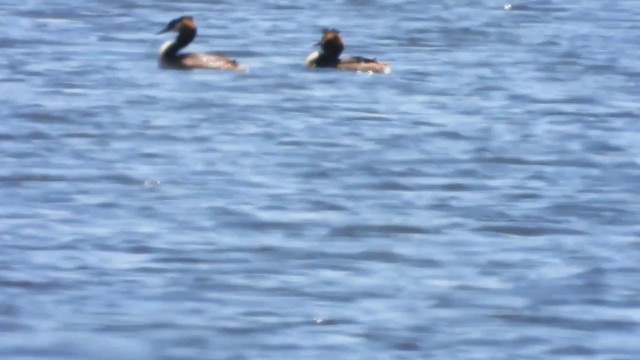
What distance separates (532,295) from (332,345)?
5.64ft

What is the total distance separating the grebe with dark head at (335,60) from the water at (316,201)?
13cm

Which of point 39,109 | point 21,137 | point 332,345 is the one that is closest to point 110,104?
point 39,109

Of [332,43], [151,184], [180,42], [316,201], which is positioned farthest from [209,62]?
[316,201]

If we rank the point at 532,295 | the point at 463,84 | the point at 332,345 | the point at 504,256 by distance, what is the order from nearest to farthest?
the point at 332,345, the point at 532,295, the point at 504,256, the point at 463,84

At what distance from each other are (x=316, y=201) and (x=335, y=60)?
8827 millimetres

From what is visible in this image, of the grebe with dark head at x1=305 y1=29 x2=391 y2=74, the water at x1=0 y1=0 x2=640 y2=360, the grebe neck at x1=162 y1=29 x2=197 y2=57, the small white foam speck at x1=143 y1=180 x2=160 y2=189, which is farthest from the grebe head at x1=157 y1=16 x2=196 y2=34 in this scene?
the small white foam speck at x1=143 y1=180 x2=160 y2=189

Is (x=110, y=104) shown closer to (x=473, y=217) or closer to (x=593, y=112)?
(x=593, y=112)

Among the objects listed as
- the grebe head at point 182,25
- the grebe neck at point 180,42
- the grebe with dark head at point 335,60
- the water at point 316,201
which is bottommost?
the water at point 316,201

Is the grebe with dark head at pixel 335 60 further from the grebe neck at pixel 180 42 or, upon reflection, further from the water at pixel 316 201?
the grebe neck at pixel 180 42

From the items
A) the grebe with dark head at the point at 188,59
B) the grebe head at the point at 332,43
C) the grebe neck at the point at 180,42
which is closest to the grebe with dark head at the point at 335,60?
the grebe head at the point at 332,43

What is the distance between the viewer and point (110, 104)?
2141 centimetres

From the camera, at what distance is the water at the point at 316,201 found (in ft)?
39.3

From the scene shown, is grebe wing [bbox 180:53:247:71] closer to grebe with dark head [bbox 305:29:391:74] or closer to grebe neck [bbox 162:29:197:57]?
grebe neck [bbox 162:29:197:57]

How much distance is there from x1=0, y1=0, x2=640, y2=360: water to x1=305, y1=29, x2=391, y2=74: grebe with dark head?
125 mm
